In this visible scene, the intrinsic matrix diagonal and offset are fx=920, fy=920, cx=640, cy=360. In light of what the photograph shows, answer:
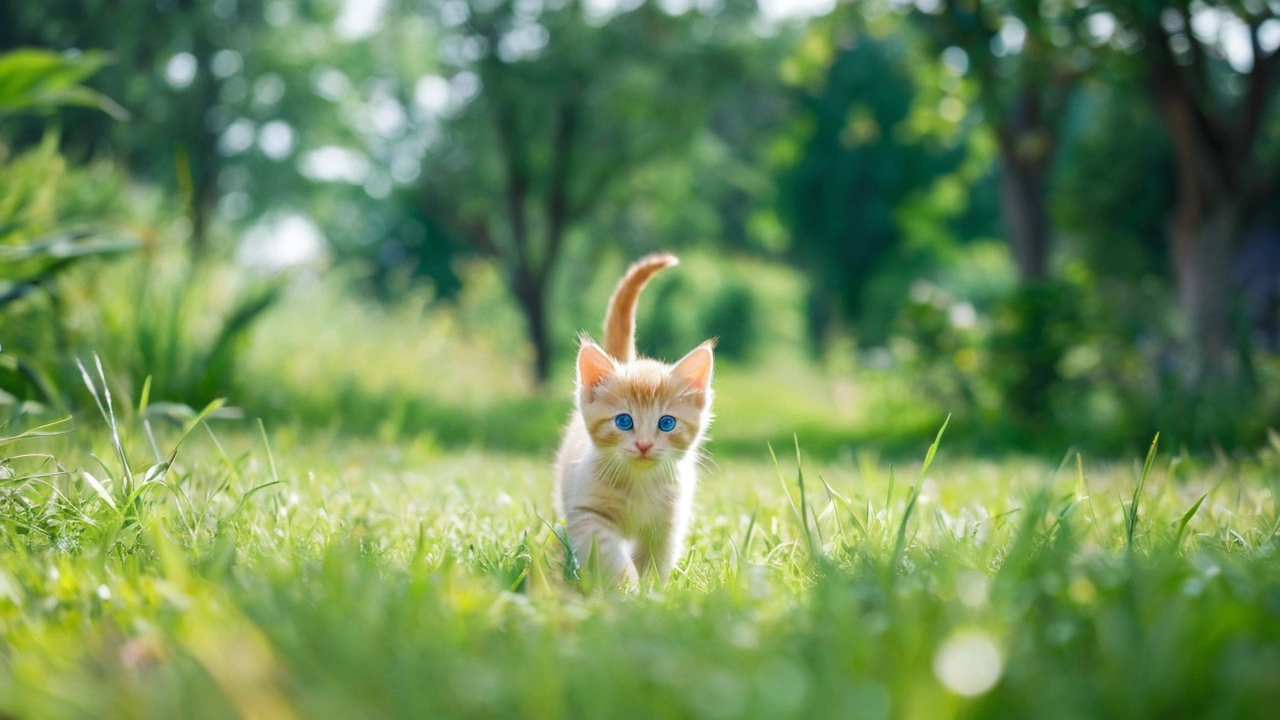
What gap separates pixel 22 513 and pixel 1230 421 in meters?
5.49

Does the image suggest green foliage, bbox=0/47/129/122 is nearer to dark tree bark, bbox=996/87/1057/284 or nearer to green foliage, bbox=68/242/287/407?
green foliage, bbox=68/242/287/407

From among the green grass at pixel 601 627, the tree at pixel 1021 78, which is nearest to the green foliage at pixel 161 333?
the green grass at pixel 601 627

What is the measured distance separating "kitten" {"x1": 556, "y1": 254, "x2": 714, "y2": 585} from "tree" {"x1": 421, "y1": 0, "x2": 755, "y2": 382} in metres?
8.37

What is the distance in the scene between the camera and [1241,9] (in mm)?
5289

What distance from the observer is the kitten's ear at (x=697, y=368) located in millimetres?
2154

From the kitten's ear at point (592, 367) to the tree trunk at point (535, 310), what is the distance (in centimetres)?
934

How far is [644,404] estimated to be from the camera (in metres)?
2.08

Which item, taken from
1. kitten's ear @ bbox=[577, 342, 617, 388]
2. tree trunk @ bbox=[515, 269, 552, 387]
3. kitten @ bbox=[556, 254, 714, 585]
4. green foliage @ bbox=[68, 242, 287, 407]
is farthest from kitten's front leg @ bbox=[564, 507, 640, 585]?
tree trunk @ bbox=[515, 269, 552, 387]

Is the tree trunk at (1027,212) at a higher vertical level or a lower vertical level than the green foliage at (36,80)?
lower

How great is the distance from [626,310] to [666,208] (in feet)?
37.4

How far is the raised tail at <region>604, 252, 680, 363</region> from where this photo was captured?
2.38m

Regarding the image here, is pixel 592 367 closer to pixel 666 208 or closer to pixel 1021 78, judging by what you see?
pixel 1021 78

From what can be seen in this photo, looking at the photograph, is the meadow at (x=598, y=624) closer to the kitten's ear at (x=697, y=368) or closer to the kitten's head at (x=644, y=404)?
the kitten's head at (x=644, y=404)

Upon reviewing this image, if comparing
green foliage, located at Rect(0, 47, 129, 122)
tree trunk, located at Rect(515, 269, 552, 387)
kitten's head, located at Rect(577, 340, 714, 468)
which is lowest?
tree trunk, located at Rect(515, 269, 552, 387)
